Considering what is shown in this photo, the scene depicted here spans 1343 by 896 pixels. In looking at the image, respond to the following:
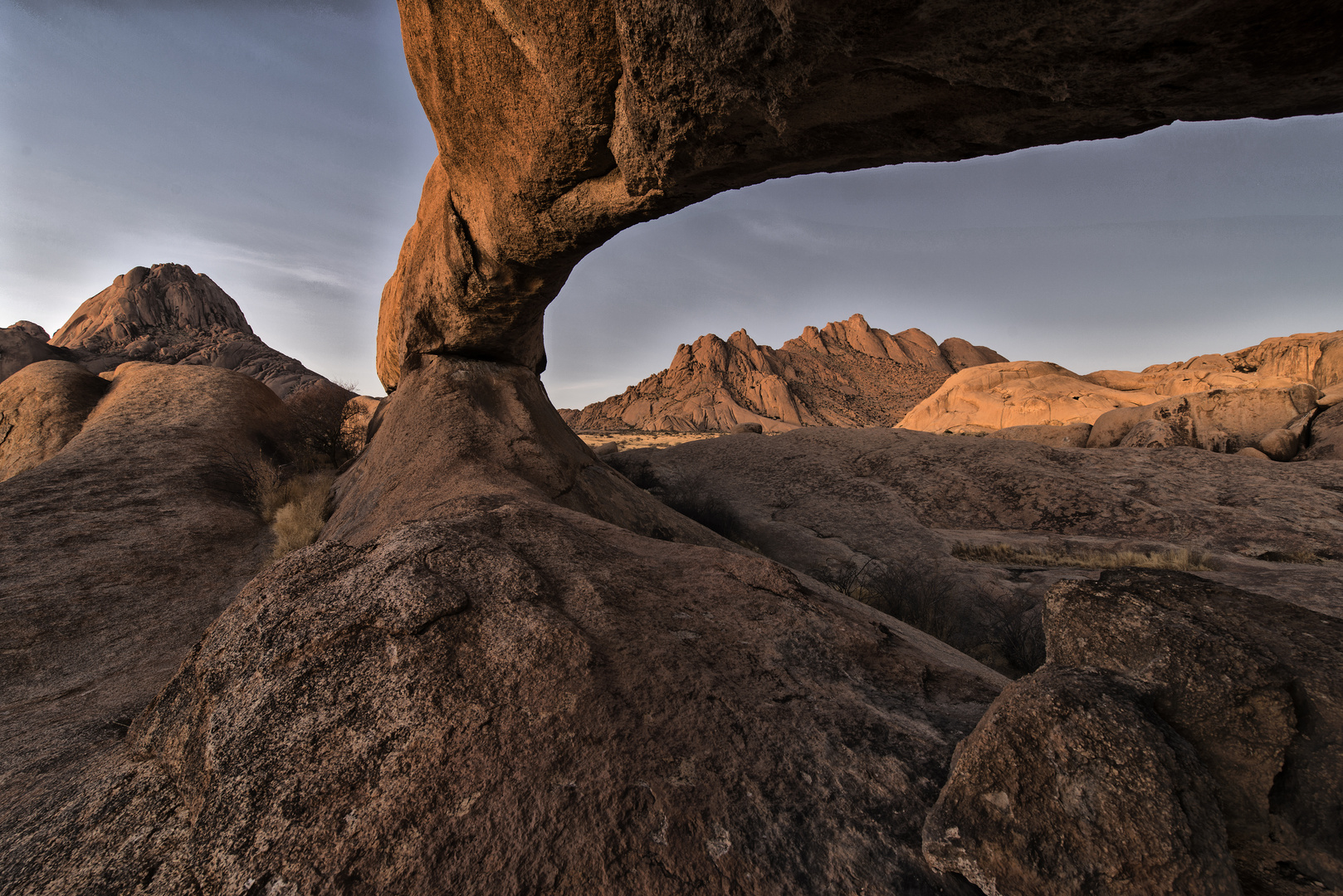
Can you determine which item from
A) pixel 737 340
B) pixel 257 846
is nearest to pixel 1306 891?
pixel 257 846

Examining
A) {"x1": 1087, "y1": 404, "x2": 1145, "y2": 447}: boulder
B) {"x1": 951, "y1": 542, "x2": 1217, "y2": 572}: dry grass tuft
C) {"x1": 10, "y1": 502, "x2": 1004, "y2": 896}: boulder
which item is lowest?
{"x1": 951, "y1": 542, "x2": 1217, "y2": 572}: dry grass tuft

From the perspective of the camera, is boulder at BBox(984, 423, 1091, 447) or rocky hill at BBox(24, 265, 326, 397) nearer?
boulder at BBox(984, 423, 1091, 447)

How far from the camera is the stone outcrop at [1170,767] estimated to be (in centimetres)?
146

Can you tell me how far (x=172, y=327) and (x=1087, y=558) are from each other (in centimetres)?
5723

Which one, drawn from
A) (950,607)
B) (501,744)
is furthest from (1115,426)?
(501,744)

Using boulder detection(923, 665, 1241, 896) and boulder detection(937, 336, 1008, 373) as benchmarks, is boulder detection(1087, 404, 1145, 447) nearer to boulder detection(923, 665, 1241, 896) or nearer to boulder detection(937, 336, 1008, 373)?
boulder detection(923, 665, 1241, 896)

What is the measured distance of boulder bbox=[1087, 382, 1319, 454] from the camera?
1186cm

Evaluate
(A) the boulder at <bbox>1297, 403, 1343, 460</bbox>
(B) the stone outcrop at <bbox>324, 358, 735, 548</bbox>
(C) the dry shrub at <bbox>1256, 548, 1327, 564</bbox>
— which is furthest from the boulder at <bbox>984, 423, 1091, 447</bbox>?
(B) the stone outcrop at <bbox>324, 358, 735, 548</bbox>

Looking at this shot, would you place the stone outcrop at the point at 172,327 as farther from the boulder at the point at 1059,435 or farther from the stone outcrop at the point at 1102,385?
the stone outcrop at the point at 1102,385

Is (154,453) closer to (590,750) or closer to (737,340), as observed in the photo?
(590,750)

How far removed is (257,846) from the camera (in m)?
1.67

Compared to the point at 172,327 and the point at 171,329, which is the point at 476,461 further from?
the point at 172,327

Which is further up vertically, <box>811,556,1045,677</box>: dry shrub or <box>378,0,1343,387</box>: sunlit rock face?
<box>378,0,1343,387</box>: sunlit rock face

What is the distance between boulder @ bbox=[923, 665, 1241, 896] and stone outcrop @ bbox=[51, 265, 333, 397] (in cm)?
3907
